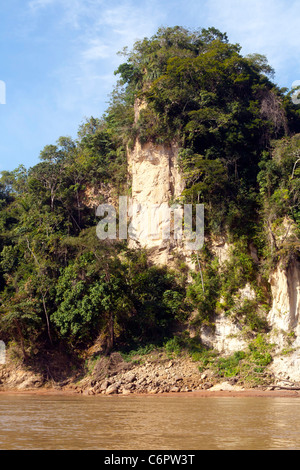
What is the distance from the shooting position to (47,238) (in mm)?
23219

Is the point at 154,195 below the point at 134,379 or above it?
above

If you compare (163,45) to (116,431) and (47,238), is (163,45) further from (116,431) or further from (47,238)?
(116,431)

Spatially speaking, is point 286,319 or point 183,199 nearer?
point 286,319

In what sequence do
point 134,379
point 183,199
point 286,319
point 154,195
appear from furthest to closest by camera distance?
1. point 154,195
2. point 183,199
3. point 134,379
4. point 286,319

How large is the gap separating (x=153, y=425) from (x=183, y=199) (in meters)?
14.1

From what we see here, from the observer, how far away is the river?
7.91 metres

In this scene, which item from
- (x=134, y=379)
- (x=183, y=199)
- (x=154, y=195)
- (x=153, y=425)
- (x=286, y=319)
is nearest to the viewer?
(x=153, y=425)

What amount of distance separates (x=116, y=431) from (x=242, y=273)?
476 inches

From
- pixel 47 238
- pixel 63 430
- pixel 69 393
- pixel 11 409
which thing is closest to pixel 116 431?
pixel 63 430

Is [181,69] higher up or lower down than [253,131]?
higher up

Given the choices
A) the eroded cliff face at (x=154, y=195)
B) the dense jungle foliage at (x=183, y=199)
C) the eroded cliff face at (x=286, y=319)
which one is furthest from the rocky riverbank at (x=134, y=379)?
the eroded cliff face at (x=154, y=195)

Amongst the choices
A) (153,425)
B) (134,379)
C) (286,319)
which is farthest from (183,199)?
(153,425)

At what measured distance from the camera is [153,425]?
992 centimetres

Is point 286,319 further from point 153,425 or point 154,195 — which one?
point 153,425
